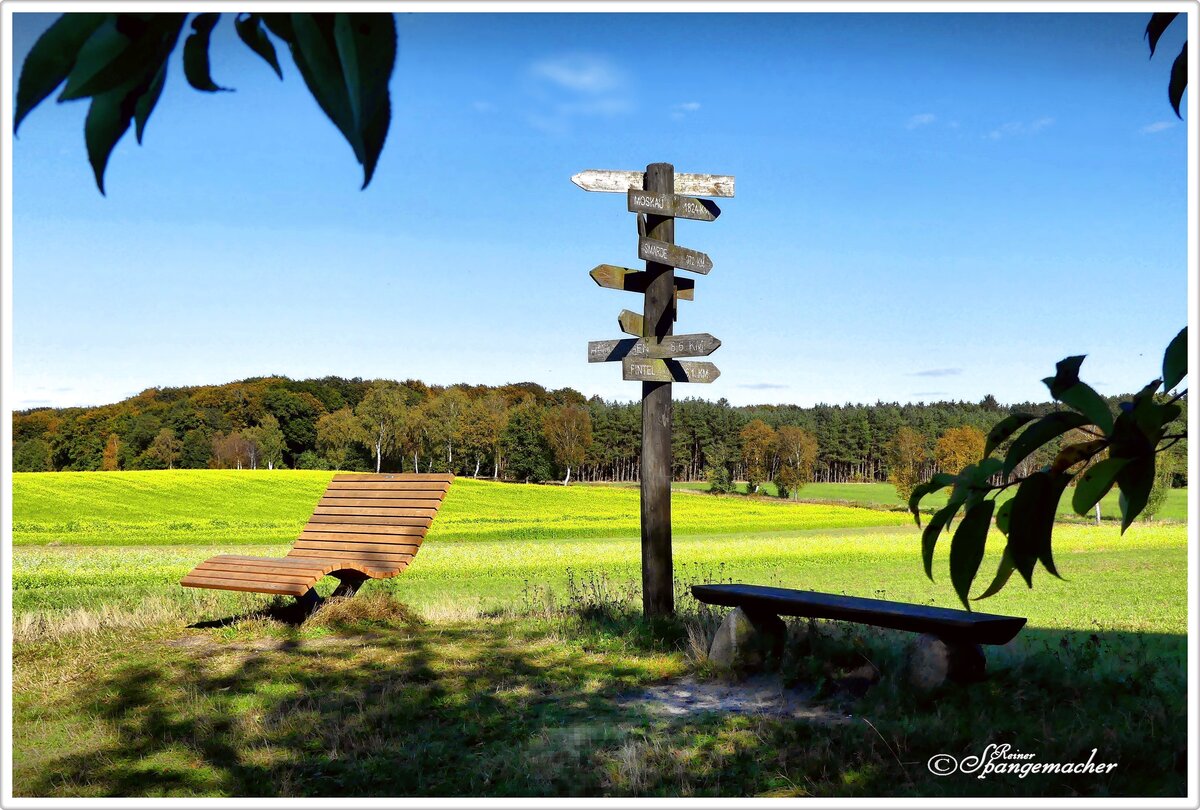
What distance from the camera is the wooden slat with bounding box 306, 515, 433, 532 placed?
795 centimetres

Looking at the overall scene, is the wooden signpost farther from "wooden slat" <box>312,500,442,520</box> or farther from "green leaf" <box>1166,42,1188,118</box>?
"green leaf" <box>1166,42,1188,118</box>

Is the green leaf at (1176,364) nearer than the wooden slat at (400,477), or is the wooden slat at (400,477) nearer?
the green leaf at (1176,364)

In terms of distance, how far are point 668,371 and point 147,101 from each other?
20.2ft

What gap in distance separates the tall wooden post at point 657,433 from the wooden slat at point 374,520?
1.88 meters

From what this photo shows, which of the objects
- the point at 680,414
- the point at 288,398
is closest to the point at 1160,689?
the point at 288,398

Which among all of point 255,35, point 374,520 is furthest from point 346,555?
point 255,35

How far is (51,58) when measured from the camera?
→ 2.33ft

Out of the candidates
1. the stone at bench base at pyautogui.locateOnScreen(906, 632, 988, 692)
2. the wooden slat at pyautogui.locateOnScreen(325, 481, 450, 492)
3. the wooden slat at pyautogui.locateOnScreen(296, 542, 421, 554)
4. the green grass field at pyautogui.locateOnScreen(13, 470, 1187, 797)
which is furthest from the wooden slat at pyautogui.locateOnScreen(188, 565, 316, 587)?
the stone at bench base at pyautogui.locateOnScreen(906, 632, 988, 692)

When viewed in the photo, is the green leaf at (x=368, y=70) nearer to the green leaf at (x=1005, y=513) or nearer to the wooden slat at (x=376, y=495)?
the green leaf at (x=1005, y=513)

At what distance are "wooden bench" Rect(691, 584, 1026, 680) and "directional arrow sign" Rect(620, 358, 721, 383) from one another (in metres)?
1.68

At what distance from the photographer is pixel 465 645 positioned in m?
6.79

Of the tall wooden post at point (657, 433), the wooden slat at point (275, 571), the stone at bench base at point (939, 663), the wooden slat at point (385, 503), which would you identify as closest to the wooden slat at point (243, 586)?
the wooden slat at point (275, 571)

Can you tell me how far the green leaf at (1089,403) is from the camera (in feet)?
3.43

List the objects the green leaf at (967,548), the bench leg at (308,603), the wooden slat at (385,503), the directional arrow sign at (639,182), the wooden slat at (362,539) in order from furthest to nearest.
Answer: the wooden slat at (385,503)
the wooden slat at (362,539)
the bench leg at (308,603)
the directional arrow sign at (639,182)
the green leaf at (967,548)
